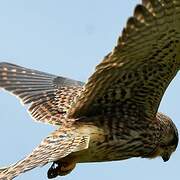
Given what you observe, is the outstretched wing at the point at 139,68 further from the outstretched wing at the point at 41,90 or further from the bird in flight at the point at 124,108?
the outstretched wing at the point at 41,90

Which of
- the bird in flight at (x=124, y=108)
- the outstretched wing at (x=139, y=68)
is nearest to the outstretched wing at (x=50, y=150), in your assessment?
the bird in flight at (x=124, y=108)

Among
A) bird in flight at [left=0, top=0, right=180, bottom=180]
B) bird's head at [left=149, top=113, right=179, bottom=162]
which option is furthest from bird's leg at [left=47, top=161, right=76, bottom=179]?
bird's head at [left=149, top=113, right=179, bottom=162]

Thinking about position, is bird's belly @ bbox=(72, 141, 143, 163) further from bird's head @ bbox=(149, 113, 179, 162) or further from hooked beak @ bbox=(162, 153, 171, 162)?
hooked beak @ bbox=(162, 153, 171, 162)

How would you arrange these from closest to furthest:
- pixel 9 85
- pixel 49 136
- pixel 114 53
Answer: pixel 114 53 < pixel 49 136 < pixel 9 85

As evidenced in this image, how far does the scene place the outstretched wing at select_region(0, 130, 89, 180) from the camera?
368 inches

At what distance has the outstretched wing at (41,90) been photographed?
37.2ft

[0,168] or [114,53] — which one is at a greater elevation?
[114,53]

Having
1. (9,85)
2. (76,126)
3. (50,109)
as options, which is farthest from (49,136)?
(9,85)

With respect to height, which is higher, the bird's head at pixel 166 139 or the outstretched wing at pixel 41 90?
the bird's head at pixel 166 139

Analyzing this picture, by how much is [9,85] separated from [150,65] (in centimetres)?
294

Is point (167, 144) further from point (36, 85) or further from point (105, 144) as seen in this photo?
point (36, 85)

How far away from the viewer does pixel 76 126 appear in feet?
34.0

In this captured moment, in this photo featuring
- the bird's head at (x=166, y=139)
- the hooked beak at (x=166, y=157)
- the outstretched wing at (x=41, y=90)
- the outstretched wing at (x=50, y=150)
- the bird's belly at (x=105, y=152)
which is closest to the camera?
the outstretched wing at (x=50, y=150)

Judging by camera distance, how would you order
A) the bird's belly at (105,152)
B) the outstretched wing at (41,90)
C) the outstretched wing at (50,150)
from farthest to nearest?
the outstretched wing at (41,90)
the bird's belly at (105,152)
the outstretched wing at (50,150)
